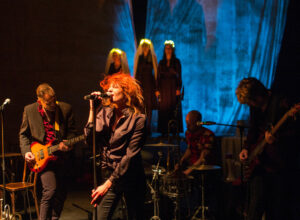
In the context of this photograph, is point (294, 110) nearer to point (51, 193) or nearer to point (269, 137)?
point (269, 137)

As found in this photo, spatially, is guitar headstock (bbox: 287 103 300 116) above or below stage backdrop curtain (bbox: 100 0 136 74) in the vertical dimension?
below

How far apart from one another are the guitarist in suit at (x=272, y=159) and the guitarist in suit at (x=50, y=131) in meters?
2.13

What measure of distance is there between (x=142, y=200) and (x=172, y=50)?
5.80m

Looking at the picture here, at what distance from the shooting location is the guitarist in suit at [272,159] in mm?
3166

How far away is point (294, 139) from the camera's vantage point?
3199 mm

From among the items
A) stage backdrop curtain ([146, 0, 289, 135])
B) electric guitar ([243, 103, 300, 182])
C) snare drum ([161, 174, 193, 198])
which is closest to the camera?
electric guitar ([243, 103, 300, 182])

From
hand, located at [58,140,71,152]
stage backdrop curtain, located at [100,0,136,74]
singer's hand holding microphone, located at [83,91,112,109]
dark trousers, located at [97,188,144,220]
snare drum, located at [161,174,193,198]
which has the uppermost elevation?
stage backdrop curtain, located at [100,0,136,74]

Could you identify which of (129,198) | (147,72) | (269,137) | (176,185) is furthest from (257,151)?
(147,72)

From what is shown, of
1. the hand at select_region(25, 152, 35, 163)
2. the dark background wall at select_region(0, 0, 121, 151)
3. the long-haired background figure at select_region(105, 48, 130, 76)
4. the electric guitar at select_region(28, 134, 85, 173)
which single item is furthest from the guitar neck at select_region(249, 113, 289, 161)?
the dark background wall at select_region(0, 0, 121, 151)

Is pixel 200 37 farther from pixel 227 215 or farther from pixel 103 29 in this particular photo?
pixel 227 215

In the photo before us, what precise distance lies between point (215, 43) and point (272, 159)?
751 centimetres

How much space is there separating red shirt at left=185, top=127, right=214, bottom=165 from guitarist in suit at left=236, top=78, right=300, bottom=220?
1495 mm

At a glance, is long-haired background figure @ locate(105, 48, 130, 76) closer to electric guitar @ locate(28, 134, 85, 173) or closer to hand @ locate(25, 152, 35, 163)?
electric guitar @ locate(28, 134, 85, 173)

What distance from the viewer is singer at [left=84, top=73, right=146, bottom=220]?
2.61 m
